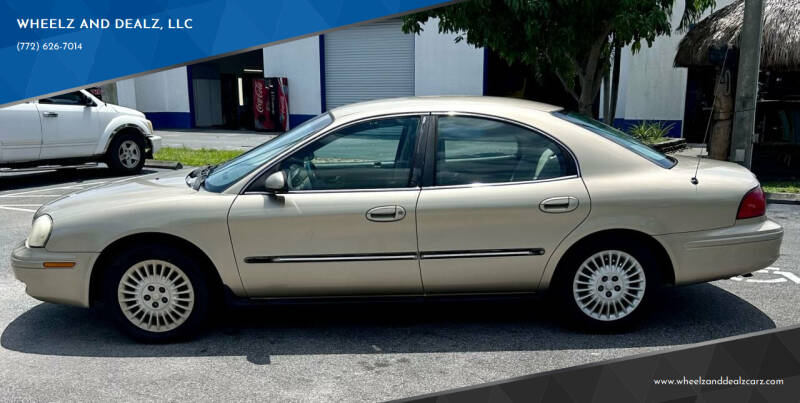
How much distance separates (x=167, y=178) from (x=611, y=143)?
120 inches

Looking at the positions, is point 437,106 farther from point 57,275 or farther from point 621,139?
point 57,275

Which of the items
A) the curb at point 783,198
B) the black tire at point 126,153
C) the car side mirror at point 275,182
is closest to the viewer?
the car side mirror at point 275,182

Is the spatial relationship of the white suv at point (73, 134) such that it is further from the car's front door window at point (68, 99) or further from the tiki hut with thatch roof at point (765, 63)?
the tiki hut with thatch roof at point (765, 63)

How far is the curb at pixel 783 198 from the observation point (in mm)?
9297

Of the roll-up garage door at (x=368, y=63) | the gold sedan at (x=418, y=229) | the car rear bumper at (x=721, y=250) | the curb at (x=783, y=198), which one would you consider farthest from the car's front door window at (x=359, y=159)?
the roll-up garage door at (x=368, y=63)

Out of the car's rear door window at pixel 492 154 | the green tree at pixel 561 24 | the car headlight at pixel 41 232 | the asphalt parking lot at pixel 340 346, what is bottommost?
the asphalt parking lot at pixel 340 346

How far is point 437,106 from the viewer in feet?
14.6

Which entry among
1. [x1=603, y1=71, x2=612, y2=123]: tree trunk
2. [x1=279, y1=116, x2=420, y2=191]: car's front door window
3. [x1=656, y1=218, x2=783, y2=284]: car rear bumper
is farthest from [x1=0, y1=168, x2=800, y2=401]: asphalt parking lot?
[x1=603, y1=71, x2=612, y2=123]: tree trunk

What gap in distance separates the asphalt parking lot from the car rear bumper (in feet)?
1.33

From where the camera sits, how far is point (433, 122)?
14.1 feet

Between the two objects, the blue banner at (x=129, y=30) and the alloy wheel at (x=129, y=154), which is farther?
the blue banner at (x=129, y=30)

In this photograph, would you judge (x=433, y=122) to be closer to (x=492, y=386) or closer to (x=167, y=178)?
(x=167, y=178)

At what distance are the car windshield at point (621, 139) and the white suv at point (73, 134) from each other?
913 cm

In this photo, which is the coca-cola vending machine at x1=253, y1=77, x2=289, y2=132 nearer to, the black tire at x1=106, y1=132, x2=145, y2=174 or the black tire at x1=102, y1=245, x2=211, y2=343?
the black tire at x1=106, y1=132, x2=145, y2=174
